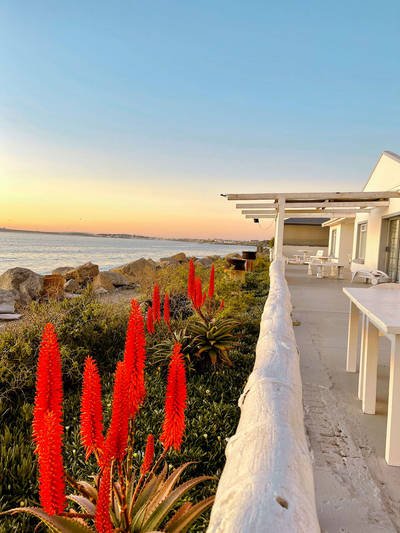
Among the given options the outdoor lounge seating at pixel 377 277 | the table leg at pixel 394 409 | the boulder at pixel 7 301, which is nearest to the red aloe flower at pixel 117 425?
the table leg at pixel 394 409

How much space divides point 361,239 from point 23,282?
15.3 m

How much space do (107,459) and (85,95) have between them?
13.7m

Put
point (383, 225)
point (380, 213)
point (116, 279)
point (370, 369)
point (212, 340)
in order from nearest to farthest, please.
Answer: point (370, 369) < point (212, 340) < point (383, 225) < point (380, 213) < point (116, 279)

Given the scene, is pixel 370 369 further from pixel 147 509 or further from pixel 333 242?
pixel 333 242

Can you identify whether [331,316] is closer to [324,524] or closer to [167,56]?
[324,524]

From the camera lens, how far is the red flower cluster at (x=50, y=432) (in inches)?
28.6

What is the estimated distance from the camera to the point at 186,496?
2107mm

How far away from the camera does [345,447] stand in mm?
2432

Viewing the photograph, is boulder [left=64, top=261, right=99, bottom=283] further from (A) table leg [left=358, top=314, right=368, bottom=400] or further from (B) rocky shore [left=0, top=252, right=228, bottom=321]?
(A) table leg [left=358, top=314, right=368, bottom=400]

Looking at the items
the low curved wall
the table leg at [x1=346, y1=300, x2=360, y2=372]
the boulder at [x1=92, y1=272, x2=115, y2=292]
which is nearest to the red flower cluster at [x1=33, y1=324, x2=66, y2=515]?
the low curved wall

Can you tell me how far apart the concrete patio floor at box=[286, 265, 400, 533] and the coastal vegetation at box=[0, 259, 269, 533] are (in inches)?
29.3

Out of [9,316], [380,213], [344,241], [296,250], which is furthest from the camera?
[296,250]

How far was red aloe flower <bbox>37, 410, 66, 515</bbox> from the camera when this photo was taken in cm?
72

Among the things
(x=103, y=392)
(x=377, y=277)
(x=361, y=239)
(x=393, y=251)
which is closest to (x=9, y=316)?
(x=103, y=392)
